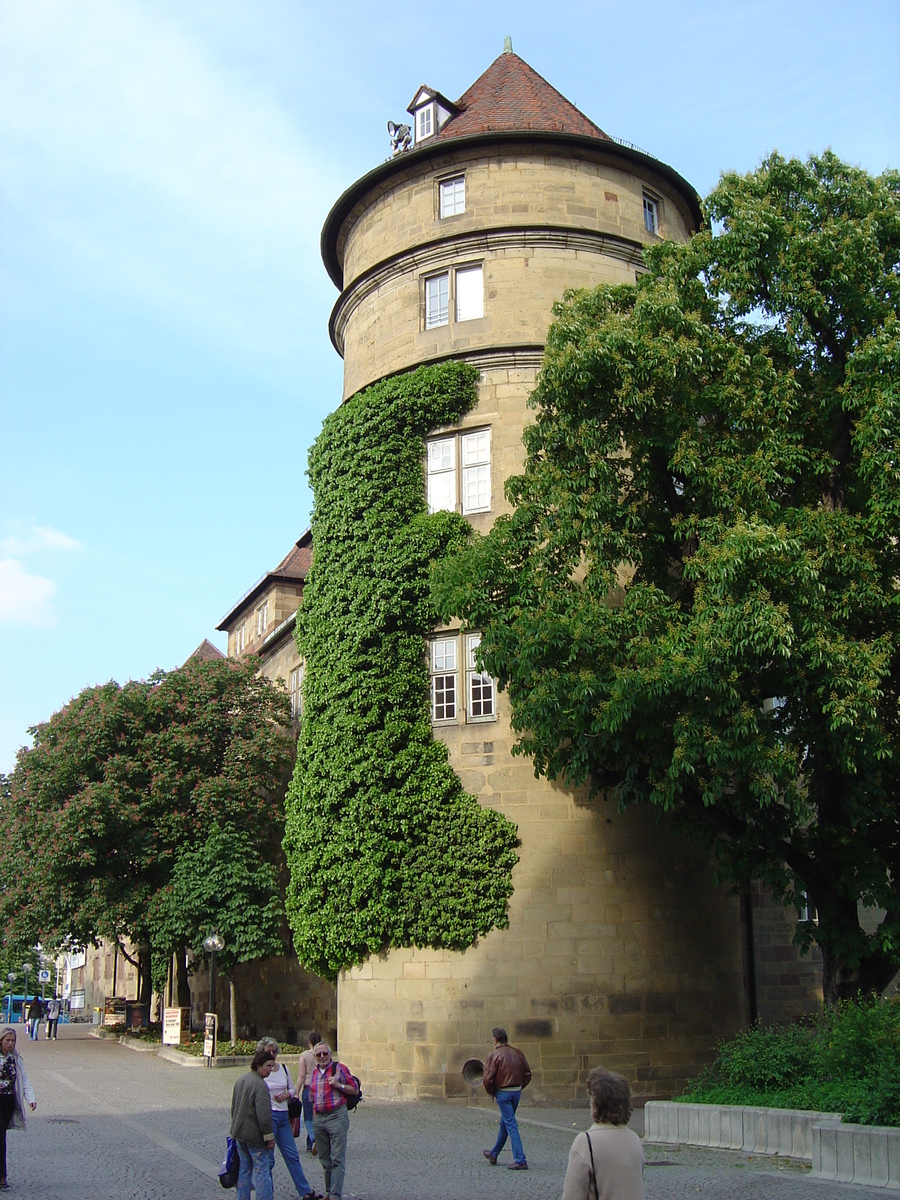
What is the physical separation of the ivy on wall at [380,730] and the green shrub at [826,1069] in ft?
17.8

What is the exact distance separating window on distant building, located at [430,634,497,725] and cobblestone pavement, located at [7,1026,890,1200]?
635 centimetres

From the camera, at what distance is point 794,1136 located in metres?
12.9

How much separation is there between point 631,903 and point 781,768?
5.17 metres

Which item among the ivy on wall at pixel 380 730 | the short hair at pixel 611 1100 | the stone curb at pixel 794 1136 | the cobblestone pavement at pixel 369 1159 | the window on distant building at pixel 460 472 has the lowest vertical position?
the cobblestone pavement at pixel 369 1159

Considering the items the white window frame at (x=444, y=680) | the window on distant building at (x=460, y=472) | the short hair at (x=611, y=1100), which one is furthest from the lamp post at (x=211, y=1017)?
the short hair at (x=611, y=1100)

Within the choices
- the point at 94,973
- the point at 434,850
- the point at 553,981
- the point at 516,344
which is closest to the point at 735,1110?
the point at 553,981

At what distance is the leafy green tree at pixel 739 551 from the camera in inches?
607

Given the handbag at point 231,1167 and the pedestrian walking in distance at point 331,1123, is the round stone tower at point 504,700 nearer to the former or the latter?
the pedestrian walking in distance at point 331,1123

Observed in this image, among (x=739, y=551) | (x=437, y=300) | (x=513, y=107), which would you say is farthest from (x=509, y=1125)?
(x=513, y=107)

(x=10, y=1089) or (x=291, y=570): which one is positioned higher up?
(x=291, y=570)

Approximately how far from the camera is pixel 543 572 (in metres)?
17.7

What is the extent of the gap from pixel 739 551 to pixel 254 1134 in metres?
8.93

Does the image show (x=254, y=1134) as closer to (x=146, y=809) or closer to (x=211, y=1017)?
(x=211, y=1017)

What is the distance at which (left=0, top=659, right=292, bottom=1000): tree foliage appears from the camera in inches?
1149
